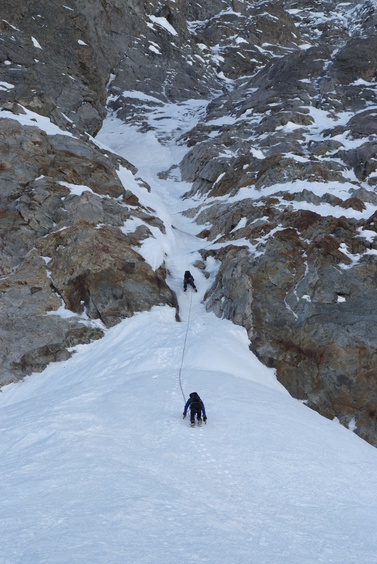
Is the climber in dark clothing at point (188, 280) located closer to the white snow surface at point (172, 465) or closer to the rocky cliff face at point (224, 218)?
the rocky cliff face at point (224, 218)

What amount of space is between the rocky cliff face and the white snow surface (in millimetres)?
1908

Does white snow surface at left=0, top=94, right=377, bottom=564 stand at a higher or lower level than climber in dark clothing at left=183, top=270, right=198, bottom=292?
lower

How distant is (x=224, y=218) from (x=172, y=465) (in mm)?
22988

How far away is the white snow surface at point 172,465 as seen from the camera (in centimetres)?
582

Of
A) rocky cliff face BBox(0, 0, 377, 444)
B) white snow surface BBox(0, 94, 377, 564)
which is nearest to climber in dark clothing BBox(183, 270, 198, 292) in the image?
rocky cliff face BBox(0, 0, 377, 444)

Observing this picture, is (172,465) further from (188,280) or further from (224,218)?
(224,218)

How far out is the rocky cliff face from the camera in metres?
18.8

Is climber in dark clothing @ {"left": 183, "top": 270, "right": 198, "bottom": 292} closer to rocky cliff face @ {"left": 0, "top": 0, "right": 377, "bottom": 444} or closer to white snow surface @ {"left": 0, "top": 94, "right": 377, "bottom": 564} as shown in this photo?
rocky cliff face @ {"left": 0, "top": 0, "right": 377, "bottom": 444}

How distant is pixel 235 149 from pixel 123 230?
2183 centimetres

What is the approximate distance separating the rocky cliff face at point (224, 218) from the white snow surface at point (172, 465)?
1908 mm

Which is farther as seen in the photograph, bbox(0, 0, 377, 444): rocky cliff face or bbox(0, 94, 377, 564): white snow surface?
bbox(0, 0, 377, 444): rocky cliff face

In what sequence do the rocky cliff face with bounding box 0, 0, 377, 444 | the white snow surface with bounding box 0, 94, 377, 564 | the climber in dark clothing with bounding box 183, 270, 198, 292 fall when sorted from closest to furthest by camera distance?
1. the white snow surface with bounding box 0, 94, 377, 564
2. the rocky cliff face with bounding box 0, 0, 377, 444
3. the climber in dark clothing with bounding box 183, 270, 198, 292

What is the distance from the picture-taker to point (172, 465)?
356 inches

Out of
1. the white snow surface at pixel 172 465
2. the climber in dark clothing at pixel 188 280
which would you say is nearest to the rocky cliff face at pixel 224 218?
the climber in dark clothing at pixel 188 280
